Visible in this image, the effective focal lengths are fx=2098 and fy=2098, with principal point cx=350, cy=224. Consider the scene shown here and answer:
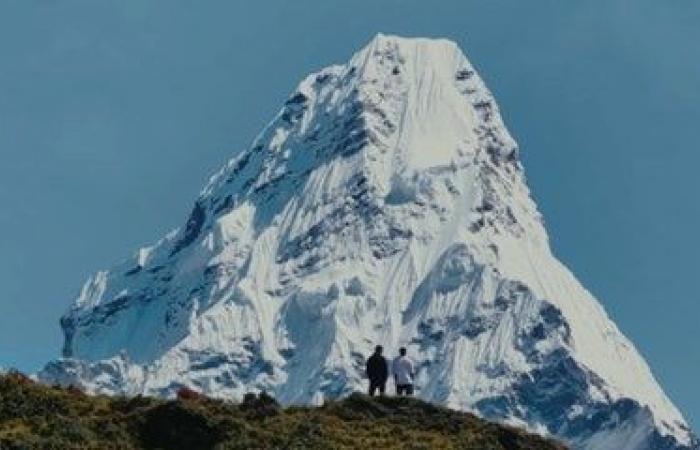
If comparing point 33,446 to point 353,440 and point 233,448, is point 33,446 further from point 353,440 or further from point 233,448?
point 353,440

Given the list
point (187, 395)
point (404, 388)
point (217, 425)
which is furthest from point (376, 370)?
point (217, 425)

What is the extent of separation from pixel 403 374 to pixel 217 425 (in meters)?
15.6

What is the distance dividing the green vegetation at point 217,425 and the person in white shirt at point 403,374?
7.57 metres

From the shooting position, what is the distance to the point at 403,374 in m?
74.8

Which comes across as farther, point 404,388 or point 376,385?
point 404,388

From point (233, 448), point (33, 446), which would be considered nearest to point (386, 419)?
point (233, 448)

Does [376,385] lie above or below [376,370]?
below

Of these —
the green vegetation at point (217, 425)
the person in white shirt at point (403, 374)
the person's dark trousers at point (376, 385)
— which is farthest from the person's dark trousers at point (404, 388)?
the green vegetation at point (217, 425)

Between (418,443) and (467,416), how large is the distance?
175 inches

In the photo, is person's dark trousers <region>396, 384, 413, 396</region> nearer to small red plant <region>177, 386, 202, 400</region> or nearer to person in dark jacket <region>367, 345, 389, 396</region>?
person in dark jacket <region>367, 345, 389, 396</region>

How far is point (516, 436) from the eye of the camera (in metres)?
64.0

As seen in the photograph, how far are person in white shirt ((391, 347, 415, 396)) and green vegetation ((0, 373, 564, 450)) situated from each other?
757 centimetres

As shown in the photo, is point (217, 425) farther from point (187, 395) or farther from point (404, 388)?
point (404, 388)

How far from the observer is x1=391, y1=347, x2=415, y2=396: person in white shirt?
74.4m
